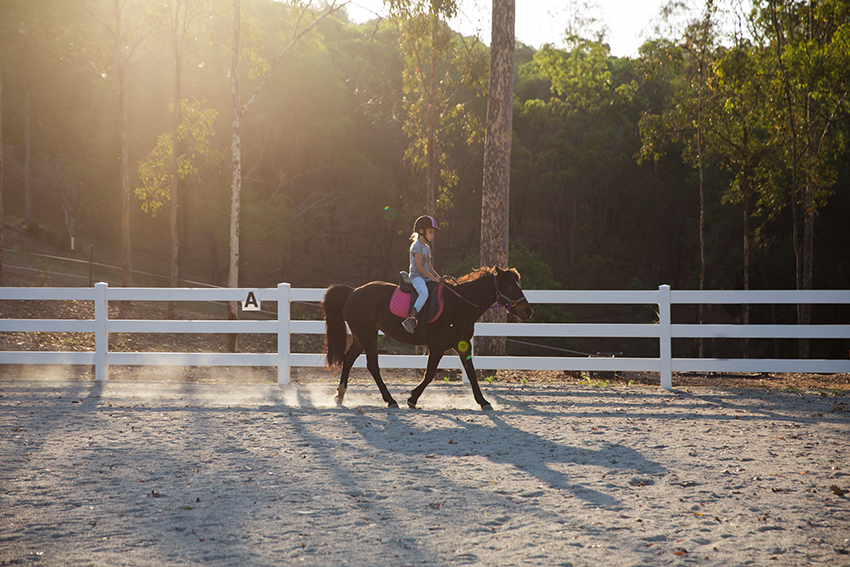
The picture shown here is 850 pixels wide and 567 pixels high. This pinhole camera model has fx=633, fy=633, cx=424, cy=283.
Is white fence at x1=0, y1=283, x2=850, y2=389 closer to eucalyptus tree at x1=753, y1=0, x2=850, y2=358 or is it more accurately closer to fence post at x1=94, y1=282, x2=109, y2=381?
fence post at x1=94, y1=282, x2=109, y2=381

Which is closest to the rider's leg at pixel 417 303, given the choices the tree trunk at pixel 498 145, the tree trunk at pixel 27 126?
the tree trunk at pixel 498 145

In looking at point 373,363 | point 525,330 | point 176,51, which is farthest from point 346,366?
point 176,51

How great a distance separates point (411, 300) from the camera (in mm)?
8016

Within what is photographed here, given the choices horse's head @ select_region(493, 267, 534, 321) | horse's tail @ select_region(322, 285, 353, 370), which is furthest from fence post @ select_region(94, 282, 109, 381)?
horse's head @ select_region(493, 267, 534, 321)

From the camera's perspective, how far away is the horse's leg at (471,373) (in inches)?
315

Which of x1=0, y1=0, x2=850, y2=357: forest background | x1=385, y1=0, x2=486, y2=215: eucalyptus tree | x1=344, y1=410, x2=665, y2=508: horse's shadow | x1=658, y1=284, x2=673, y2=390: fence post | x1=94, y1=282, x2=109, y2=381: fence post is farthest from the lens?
x1=0, y1=0, x2=850, y2=357: forest background

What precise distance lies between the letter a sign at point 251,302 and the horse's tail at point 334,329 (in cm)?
188

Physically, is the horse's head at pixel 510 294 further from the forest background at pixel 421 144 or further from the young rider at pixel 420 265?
the forest background at pixel 421 144

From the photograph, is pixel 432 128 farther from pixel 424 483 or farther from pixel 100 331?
pixel 424 483

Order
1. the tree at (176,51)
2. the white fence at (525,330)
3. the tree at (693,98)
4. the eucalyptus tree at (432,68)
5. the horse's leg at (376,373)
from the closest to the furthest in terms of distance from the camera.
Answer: the horse's leg at (376,373) < the white fence at (525,330) < the eucalyptus tree at (432,68) < the tree at (176,51) < the tree at (693,98)

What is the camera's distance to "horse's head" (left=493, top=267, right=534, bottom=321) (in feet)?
25.8

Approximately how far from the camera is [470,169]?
41.4 meters

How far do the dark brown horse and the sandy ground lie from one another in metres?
0.51

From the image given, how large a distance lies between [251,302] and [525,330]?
430cm
